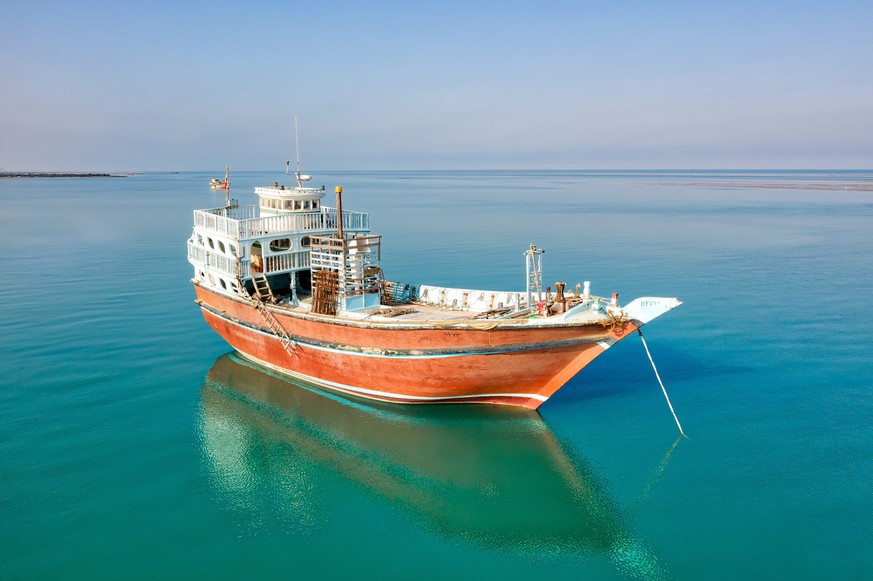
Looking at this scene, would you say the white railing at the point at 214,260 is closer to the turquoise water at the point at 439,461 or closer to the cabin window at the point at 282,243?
the cabin window at the point at 282,243

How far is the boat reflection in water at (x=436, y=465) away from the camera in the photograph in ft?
46.4

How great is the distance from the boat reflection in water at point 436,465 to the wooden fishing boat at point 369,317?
1.16 metres

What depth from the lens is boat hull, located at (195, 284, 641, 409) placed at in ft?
58.7

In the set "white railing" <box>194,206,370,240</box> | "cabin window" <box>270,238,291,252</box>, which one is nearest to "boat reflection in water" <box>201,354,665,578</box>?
"cabin window" <box>270,238,291,252</box>

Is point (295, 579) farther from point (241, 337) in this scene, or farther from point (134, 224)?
point (134, 224)

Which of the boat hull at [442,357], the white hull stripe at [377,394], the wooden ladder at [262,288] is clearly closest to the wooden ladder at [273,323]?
the wooden ladder at [262,288]

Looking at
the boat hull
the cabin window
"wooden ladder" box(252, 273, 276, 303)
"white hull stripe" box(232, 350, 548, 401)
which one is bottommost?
"white hull stripe" box(232, 350, 548, 401)

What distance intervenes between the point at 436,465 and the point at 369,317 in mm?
6018

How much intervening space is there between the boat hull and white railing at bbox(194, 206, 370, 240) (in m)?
2.86

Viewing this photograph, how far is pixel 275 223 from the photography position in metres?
22.7

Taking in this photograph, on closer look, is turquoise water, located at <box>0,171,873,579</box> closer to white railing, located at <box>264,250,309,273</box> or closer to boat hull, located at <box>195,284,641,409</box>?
boat hull, located at <box>195,284,641,409</box>

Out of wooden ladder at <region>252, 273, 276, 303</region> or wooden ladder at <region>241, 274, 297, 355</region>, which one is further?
wooden ladder at <region>252, 273, 276, 303</region>

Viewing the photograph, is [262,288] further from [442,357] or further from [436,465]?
[436,465]

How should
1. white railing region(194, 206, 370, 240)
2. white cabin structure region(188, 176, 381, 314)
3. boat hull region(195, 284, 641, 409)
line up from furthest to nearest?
white railing region(194, 206, 370, 240)
white cabin structure region(188, 176, 381, 314)
boat hull region(195, 284, 641, 409)
